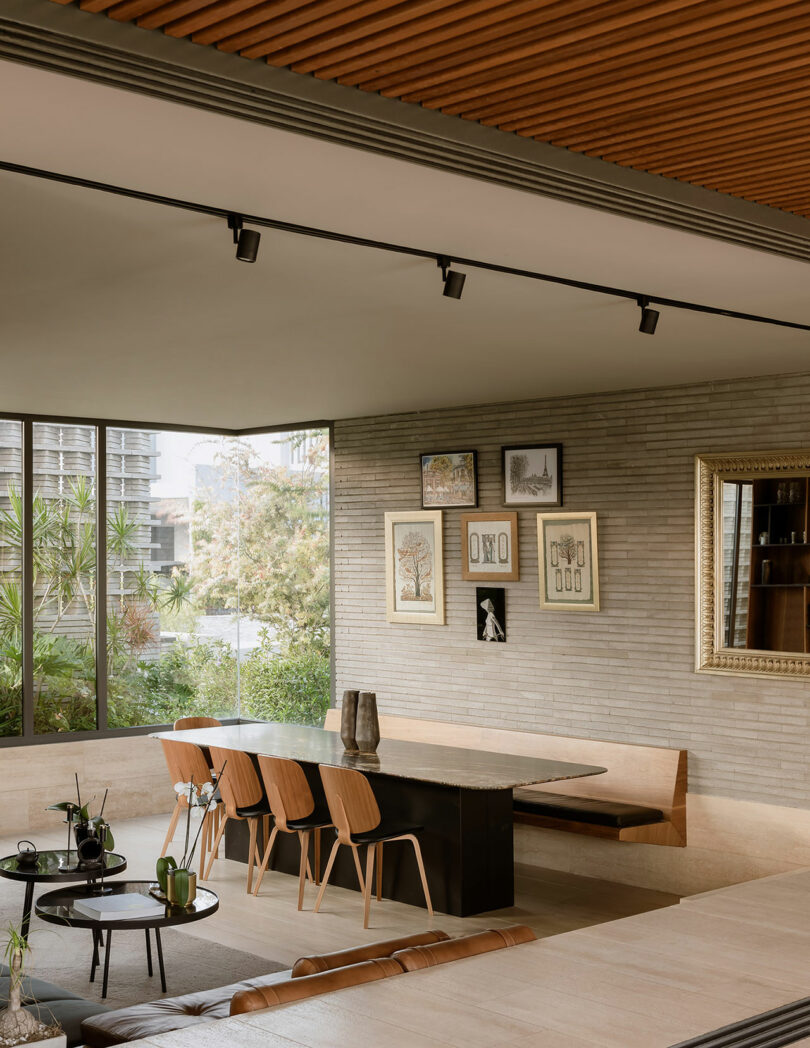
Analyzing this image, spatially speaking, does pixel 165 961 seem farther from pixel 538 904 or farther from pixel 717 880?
pixel 717 880

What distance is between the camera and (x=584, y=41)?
2545mm

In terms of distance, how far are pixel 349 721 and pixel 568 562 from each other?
69.0 inches

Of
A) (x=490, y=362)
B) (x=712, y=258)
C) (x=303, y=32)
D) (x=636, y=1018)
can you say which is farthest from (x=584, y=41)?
(x=490, y=362)

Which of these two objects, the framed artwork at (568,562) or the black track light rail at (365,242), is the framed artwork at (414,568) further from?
the black track light rail at (365,242)

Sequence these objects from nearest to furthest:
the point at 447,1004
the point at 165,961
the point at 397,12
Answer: the point at 397,12
the point at 447,1004
the point at 165,961

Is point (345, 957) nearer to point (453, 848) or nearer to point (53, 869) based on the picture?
point (53, 869)

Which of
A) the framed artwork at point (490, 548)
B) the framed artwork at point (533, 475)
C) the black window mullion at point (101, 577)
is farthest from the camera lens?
the black window mullion at point (101, 577)

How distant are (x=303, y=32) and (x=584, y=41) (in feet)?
1.96

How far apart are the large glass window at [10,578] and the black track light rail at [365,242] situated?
5765 mm

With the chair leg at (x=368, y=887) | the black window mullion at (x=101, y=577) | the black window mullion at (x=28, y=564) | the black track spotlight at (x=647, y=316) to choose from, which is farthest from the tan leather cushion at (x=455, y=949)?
the black window mullion at (x=101, y=577)

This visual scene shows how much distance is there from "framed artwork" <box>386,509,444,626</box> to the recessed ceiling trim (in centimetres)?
502

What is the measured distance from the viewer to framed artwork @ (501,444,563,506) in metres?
7.82

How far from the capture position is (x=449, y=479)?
27.9ft

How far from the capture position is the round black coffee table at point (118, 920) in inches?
191
